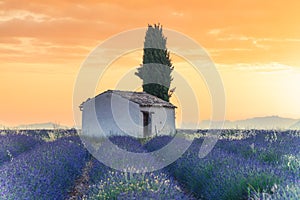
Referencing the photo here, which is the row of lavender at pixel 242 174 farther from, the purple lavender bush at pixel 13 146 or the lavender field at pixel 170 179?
the purple lavender bush at pixel 13 146

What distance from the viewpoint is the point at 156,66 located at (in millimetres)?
26484

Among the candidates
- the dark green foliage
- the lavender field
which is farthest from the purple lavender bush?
the dark green foliage

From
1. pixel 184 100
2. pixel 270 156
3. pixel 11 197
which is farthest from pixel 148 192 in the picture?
pixel 184 100

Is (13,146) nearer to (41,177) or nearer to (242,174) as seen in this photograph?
(41,177)

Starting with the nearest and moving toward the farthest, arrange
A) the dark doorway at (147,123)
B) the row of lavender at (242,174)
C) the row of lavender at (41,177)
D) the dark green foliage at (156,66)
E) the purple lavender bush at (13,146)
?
the row of lavender at (41,177), the row of lavender at (242,174), the purple lavender bush at (13,146), the dark doorway at (147,123), the dark green foliage at (156,66)

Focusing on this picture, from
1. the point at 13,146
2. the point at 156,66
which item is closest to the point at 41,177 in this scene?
the point at 13,146

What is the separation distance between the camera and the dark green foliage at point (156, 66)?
2636 centimetres

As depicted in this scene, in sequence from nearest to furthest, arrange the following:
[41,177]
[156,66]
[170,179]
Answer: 1. [41,177]
2. [170,179]
3. [156,66]

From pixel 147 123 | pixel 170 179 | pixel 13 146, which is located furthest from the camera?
pixel 147 123

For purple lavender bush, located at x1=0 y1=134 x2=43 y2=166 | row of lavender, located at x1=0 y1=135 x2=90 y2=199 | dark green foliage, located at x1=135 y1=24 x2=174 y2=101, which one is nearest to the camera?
row of lavender, located at x1=0 y1=135 x2=90 y2=199

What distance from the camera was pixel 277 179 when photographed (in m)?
5.34

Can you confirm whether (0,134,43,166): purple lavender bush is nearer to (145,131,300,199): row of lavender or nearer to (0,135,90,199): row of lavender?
(0,135,90,199): row of lavender

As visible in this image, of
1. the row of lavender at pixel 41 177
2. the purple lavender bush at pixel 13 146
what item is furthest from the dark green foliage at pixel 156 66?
the row of lavender at pixel 41 177

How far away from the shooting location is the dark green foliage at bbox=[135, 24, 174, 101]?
26.4 meters
